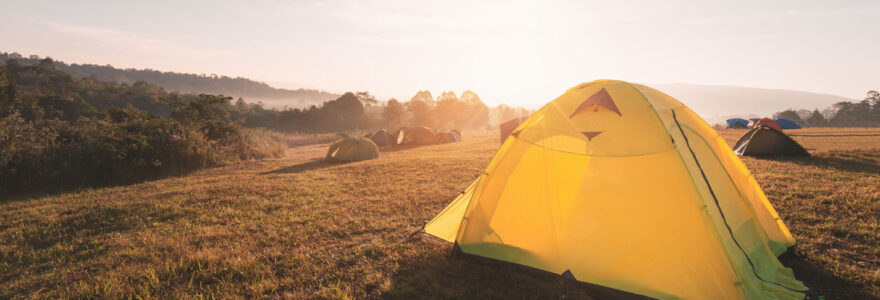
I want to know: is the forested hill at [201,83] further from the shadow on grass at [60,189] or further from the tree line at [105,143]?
the shadow on grass at [60,189]

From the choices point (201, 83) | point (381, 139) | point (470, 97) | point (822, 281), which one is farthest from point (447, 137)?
point (201, 83)

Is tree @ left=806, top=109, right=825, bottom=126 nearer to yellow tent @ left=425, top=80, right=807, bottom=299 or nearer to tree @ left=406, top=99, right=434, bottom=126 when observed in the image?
tree @ left=406, top=99, right=434, bottom=126

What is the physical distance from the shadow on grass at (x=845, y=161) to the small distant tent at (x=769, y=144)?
0.30 m

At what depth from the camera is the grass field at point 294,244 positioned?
305 cm

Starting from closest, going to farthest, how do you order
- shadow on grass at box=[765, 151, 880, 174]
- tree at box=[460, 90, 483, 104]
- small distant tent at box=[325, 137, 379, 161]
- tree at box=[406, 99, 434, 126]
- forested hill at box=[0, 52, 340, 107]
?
1. shadow on grass at box=[765, 151, 880, 174]
2. small distant tent at box=[325, 137, 379, 161]
3. tree at box=[406, 99, 434, 126]
4. tree at box=[460, 90, 483, 104]
5. forested hill at box=[0, 52, 340, 107]

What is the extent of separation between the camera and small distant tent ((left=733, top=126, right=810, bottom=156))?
9703 millimetres

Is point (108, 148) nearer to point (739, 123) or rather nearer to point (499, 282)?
point (499, 282)

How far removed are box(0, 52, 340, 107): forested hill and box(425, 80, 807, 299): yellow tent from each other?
312ft

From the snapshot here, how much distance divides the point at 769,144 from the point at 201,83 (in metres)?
131

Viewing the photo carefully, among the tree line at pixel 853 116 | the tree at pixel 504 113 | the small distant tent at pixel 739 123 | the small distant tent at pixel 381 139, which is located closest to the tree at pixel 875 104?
the tree line at pixel 853 116

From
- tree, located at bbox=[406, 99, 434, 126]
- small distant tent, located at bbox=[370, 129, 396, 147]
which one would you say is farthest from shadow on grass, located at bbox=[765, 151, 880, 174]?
tree, located at bbox=[406, 99, 434, 126]

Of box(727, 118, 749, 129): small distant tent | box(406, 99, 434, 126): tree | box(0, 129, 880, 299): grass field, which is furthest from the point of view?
box(406, 99, 434, 126): tree

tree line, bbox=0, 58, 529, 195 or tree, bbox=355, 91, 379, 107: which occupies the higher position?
tree, bbox=355, 91, 379, 107

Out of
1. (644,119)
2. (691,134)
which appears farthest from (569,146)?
(691,134)
